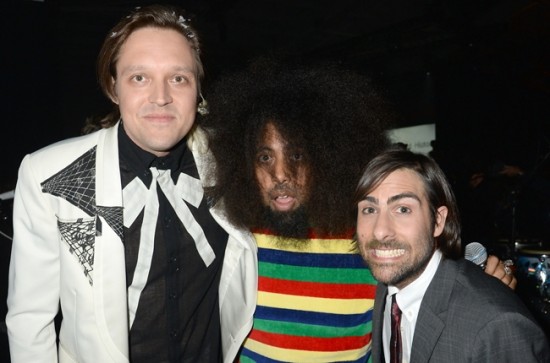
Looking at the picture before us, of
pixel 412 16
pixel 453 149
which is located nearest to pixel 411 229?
pixel 412 16

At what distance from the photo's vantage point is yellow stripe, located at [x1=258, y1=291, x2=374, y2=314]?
207cm

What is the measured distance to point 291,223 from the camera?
2.14 meters

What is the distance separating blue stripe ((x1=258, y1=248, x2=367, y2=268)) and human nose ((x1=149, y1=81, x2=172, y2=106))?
2.97ft

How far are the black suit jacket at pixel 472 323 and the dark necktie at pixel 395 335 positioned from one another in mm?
149

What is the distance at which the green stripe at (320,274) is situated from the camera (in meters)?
2.11

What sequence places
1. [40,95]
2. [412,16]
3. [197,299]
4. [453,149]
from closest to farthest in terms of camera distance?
[197,299] < [40,95] < [412,16] < [453,149]

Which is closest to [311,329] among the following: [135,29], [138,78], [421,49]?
[138,78]

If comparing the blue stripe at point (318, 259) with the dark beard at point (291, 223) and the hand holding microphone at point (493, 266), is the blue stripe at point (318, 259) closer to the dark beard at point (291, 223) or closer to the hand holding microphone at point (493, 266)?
the dark beard at point (291, 223)

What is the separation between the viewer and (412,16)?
8164 millimetres

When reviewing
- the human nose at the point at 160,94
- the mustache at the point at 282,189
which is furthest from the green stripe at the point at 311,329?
the human nose at the point at 160,94

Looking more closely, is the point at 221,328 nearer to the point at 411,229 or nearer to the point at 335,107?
the point at 411,229

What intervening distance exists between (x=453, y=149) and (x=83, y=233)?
887cm

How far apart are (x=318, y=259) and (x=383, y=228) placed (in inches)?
15.3

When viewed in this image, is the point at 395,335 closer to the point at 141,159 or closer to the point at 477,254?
the point at 477,254
